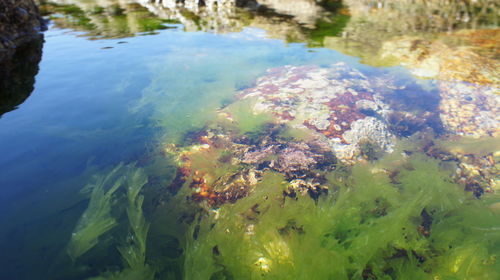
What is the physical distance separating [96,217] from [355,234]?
2.25 meters

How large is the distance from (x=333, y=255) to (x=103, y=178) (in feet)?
7.58

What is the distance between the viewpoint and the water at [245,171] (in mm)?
1967

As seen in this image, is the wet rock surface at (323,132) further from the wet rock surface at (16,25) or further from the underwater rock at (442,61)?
the wet rock surface at (16,25)

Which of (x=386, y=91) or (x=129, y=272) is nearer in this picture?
(x=129, y=272)

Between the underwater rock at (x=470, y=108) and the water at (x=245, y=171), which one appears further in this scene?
the underwater rock at (x=470, y=108)

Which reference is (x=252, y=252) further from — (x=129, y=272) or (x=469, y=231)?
(x=469, y=231)

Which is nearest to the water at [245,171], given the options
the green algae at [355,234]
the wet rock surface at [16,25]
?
the green algae at [355,234]

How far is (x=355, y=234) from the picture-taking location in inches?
85.8

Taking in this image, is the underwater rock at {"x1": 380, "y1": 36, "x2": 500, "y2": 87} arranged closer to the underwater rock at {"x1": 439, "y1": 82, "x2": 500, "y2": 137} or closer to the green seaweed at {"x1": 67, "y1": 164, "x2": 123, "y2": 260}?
the underwater rock at {"x1": 439, "y1": 82, "x2": 500, "y2": 137}

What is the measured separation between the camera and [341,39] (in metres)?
6.99

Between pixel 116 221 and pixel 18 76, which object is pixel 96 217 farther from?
pixel 18 76

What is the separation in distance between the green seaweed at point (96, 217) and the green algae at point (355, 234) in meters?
0.76

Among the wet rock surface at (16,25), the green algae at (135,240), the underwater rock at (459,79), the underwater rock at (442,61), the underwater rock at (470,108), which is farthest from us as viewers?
the wet rock surface at (16,25)

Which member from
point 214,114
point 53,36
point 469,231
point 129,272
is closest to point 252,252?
point 129,272
